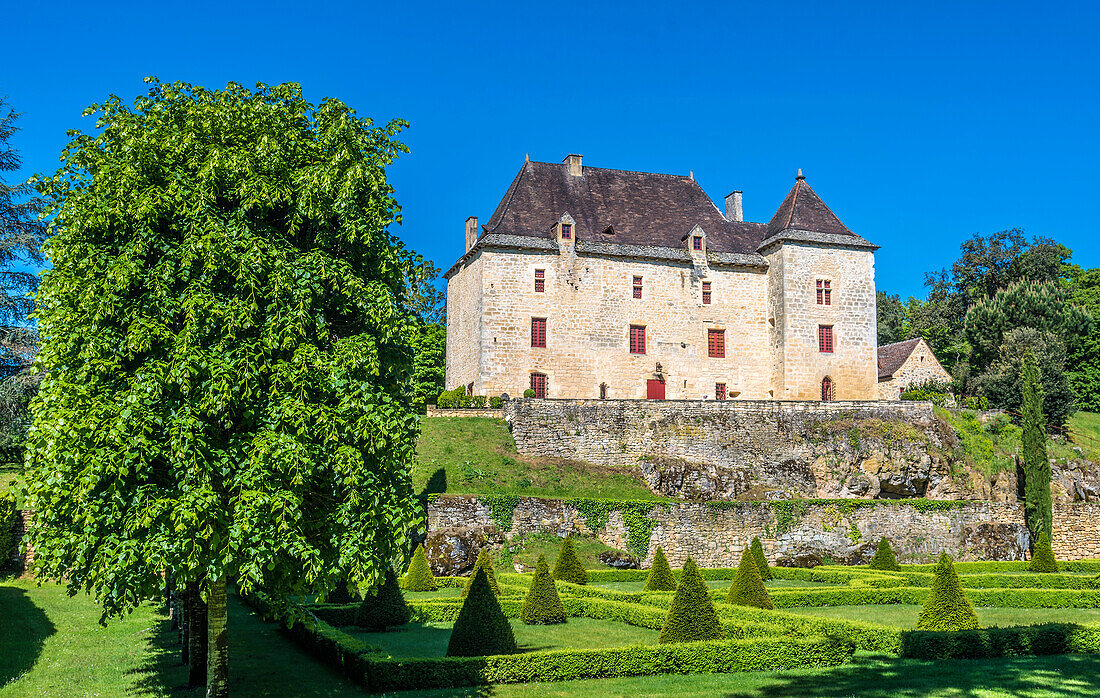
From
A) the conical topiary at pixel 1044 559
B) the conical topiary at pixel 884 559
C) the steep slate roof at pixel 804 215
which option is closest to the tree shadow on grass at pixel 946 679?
the conical topiary at pixel 884 559

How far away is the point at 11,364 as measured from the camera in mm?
25531

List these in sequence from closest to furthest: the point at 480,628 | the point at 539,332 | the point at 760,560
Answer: the point at 480,628, the point at 760,560, the point at 539,332

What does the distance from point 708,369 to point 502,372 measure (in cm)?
999

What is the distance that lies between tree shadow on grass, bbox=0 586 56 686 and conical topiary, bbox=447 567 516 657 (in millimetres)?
6487

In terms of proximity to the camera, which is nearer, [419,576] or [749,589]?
[749,589]

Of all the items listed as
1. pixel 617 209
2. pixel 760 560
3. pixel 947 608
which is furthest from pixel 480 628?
pixel 617 209

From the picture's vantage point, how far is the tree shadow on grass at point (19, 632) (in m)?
13.5

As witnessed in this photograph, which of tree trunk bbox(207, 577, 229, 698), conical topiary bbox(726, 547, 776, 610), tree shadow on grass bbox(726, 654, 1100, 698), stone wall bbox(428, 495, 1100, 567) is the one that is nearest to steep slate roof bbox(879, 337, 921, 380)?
stone wall bbox(428, 495, 1100, 567)

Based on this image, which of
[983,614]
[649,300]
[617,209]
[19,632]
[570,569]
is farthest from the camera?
[617,209]

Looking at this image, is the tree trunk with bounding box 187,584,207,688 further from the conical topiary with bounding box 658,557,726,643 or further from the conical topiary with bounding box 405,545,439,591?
the conical topiary with bounding box 405,545,439,591

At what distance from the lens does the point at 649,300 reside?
4044 centimetres

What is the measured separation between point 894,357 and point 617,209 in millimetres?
18581

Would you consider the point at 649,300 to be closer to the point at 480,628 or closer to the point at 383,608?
the point at 383,608

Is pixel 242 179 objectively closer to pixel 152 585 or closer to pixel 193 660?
pixel 152 585
